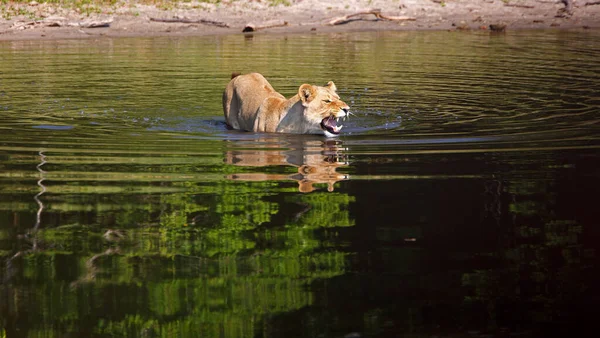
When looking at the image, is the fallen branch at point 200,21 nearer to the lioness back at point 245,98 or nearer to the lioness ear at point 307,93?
the lioness back at point 245,98

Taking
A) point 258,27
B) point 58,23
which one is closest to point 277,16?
point 258,27

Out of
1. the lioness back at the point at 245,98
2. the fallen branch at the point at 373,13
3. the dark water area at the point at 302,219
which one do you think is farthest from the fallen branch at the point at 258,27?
the lioness back at the point at 245,98

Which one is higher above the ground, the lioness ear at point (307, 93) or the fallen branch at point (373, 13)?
the fallen branch at point (373, 13)

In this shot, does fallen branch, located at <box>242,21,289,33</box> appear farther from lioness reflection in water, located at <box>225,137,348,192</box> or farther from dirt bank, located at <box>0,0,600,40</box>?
lioness reflection in water, located at <box>225,137,348,192</box>

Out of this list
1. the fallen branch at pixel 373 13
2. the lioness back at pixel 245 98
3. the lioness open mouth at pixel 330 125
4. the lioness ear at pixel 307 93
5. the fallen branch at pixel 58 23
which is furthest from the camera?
the fallen branch at pixel 373 13

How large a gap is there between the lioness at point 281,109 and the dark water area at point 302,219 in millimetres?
208

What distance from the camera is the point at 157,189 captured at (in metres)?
8.37

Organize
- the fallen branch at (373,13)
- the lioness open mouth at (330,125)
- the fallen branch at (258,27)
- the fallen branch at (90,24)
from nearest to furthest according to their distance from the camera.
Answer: the lioness open mouth at (330,125) → the fallen branch at (90,24) → the fallen branch at (258,27) → the fallen branch at (373,13)

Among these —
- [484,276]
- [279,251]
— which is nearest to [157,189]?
[279,251]

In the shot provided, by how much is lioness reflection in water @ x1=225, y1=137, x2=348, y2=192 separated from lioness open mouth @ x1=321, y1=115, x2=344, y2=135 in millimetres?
233

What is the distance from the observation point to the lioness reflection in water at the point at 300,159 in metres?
8.94

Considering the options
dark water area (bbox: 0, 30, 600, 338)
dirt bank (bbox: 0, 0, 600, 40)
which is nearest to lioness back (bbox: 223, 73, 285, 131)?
dark water area (bbox: 0, 30, 600, 338)

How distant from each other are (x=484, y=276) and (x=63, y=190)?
390 cm

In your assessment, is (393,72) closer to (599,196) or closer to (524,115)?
(524,115)
